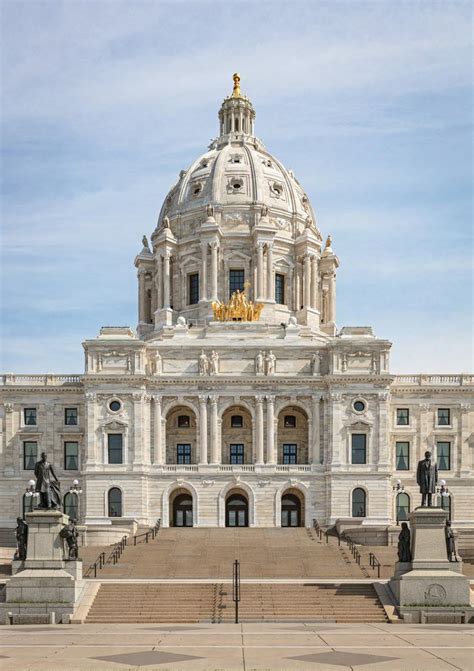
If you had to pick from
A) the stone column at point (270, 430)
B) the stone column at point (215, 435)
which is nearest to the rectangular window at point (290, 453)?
the stone column at point (270, 430)

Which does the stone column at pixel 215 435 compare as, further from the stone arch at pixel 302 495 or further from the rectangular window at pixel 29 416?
the rectangular window at pixel 29 416

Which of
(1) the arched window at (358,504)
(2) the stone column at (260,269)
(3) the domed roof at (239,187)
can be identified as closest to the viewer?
→ (1) the arched window at (358,504)

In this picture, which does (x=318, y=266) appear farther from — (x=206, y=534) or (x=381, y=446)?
(x=206, y=534)

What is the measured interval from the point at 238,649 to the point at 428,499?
20617 mm

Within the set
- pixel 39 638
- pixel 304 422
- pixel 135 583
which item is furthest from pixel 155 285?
pixel 39 638

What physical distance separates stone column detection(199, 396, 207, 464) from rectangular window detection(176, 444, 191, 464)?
2994 millimetres

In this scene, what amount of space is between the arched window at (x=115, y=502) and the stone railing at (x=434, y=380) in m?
23.3

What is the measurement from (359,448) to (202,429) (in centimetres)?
1190

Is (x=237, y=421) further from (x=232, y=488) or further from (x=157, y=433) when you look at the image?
(x=157, y=433)

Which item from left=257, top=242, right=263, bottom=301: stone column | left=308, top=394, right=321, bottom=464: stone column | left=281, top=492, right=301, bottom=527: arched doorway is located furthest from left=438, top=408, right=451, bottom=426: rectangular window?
left=257, top=242, right=263, bottom=301: stone column

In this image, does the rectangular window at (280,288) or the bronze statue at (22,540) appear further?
the rectangular window at (280,288)

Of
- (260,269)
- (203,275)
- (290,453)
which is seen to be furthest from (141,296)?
(290,453)

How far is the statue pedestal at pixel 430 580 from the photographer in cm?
→ 4503

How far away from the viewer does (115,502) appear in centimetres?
8675
